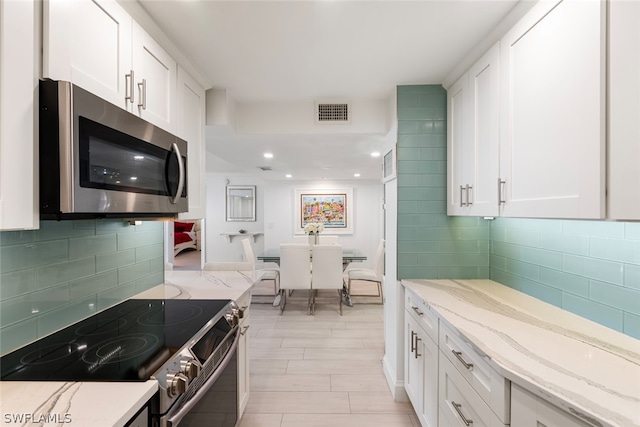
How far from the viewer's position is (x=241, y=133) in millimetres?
2406

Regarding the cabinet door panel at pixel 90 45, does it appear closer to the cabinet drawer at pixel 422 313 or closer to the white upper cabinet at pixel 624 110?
the white upper cabinet at pixel 624 110

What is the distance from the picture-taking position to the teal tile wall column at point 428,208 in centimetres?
209

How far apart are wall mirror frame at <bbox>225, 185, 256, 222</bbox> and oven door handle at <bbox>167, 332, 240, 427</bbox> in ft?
17.3

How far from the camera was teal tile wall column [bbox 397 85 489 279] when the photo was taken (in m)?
2.09

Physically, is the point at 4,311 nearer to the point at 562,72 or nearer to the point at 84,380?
the point at 84,380

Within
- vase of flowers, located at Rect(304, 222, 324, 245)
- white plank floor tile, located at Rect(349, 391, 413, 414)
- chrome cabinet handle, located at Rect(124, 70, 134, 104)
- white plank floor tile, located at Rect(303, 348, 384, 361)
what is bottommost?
white plank floor tile, located at Rect(349, 391, 413, 414)

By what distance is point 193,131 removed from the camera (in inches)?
73.6

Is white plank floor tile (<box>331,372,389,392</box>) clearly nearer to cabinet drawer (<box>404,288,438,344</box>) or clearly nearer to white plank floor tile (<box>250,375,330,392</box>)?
white plank floor tile (<box>250,375,330,392</box>)

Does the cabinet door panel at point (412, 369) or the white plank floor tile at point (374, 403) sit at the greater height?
the cabinet door panel at point (412, 369)

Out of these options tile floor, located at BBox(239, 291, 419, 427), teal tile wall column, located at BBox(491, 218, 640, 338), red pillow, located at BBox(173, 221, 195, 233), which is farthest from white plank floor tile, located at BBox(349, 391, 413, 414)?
red pillow, located at BBox(173, 221, 195, 233)

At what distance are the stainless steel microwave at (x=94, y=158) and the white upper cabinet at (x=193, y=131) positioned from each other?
1.49 ft

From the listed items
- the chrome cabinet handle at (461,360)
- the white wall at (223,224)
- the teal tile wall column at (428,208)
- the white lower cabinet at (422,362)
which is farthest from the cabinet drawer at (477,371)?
the white wall at (223,224)

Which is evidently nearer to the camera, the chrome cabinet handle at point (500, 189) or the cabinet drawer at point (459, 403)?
the cabinet drawer at point (459, 403)

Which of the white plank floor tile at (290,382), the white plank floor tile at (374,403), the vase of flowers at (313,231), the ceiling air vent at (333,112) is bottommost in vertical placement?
the white plank floor tile at (374,403)
